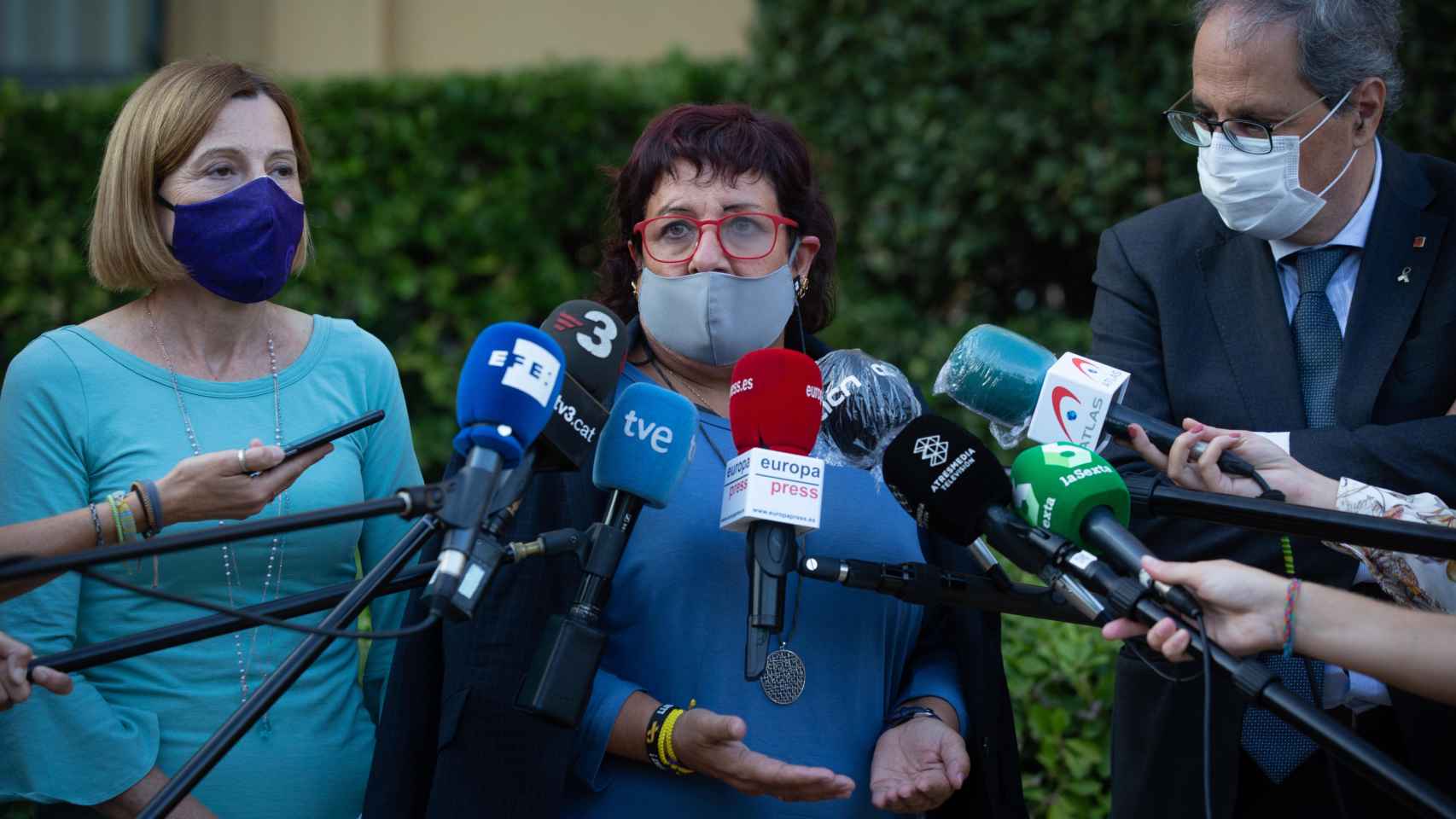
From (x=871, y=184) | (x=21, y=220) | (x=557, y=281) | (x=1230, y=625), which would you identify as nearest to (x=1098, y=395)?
(x=1230, y=625)

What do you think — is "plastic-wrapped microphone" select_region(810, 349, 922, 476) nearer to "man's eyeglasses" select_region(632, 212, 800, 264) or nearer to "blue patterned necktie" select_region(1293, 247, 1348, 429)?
"man's eyeglasses" select_region(632, 212, 800, 264)

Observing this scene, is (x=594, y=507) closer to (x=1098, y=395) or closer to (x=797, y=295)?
(x=797, y=295)

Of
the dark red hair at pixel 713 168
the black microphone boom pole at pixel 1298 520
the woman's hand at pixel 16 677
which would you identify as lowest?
the woman's hand at pixel 16 677

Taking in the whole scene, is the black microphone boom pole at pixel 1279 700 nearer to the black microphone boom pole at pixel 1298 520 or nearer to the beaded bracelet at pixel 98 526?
the black microphone boom pole at pixel 1298 520

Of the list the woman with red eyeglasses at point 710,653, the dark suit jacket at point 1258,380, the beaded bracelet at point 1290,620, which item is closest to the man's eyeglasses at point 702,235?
the woman with red eyeglasses at point 710,653

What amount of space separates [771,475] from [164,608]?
4.05 feet

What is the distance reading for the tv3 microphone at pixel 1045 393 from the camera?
2447 mm

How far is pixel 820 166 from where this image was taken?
22.5ft

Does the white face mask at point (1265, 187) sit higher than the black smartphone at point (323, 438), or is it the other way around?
the white face mask at point (1265, 187)

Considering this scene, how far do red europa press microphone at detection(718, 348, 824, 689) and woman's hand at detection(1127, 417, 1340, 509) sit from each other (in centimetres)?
58

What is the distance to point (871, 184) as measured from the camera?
6.71m

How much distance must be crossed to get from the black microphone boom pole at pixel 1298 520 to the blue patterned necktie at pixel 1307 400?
24.5 inches

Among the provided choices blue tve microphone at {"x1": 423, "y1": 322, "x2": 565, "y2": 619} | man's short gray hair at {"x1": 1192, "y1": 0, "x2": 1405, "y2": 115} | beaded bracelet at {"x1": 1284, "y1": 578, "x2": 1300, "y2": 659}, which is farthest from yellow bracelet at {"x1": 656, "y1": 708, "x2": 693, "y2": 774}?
man's short gray hair at {"x1": 1192, "y1": 0, "x2": 1405, "y2": 115}

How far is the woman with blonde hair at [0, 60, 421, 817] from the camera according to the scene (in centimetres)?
259
